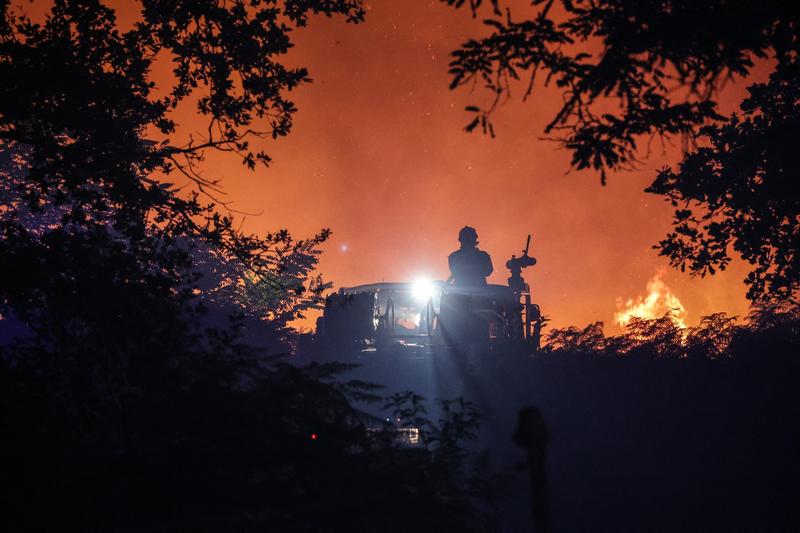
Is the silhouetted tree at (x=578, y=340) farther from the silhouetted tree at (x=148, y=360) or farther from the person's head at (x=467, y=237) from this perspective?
the silhouetted tree at (x=148, y=360)

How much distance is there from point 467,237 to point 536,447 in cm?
1346

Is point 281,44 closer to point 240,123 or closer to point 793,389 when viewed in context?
point 240,123

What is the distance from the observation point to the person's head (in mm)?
15469

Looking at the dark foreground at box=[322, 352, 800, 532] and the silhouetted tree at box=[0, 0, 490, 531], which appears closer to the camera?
the silhouetted tree at box=[0, 0, 490, 531]

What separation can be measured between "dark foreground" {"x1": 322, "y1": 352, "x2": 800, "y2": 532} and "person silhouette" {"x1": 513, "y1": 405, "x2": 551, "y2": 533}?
509 cm

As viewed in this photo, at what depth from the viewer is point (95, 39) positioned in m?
7.21

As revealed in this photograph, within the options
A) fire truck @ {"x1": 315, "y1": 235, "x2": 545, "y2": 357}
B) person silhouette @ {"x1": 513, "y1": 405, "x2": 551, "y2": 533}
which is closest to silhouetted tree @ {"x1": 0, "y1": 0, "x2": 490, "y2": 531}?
person silhouette @ {"x1": 513, "y1": 405, "x2": 551, "y2": 533}

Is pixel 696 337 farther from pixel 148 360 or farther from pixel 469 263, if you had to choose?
pixel 148 360

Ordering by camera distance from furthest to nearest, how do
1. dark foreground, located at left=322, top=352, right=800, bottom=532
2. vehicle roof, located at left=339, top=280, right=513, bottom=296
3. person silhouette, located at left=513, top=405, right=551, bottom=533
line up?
vehicle roof, located at left=339, top=280, right=513, bottom=296
dark foreground, located at left=322, top=352, right=800, bottom=532
person silhouette, located at left=513, top=405, right=551, bottom=533

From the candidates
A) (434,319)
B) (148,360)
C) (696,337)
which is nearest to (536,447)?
(148,360)

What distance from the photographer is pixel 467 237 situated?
15477mm

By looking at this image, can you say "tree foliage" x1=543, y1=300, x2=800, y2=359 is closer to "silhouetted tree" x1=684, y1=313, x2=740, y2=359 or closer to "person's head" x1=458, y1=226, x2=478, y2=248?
"silhouetted tree" x1=684, y1=313, x2=740, y2=359

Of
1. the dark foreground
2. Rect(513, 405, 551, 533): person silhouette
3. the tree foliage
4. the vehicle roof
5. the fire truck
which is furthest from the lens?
the vehicle roof

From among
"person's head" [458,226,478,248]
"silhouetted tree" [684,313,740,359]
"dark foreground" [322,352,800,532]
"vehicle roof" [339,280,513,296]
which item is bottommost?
"dark foreground" [322,352,800,532]
